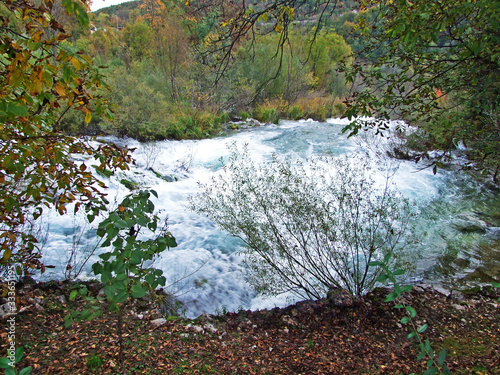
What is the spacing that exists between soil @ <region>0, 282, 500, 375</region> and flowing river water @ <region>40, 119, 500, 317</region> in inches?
23.4

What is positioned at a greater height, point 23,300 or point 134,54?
point 134,54

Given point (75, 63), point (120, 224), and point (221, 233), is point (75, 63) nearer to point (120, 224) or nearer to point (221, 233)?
point (120, 224)

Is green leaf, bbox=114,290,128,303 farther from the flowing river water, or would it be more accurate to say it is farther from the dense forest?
the dense forest

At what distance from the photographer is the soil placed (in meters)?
2.43

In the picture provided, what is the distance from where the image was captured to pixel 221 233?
5941mm

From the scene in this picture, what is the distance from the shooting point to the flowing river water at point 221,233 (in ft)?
14.1

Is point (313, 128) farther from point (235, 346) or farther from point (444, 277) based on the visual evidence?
point (235, 346)

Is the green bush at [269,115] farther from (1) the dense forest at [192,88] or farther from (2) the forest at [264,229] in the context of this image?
(2) the forest at [264,229]

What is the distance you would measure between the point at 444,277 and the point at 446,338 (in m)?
1.87

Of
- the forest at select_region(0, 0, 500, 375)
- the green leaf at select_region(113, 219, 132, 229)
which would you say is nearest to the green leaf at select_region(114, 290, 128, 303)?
the forest at select_region(0, 0, 500, 375)

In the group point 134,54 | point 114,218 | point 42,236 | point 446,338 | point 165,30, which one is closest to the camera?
point 114,218

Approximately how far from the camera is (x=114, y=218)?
167cm

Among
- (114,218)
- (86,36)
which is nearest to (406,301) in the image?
(114,218)

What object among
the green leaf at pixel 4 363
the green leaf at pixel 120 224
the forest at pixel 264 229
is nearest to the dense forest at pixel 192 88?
the forest at pixel 264 229
